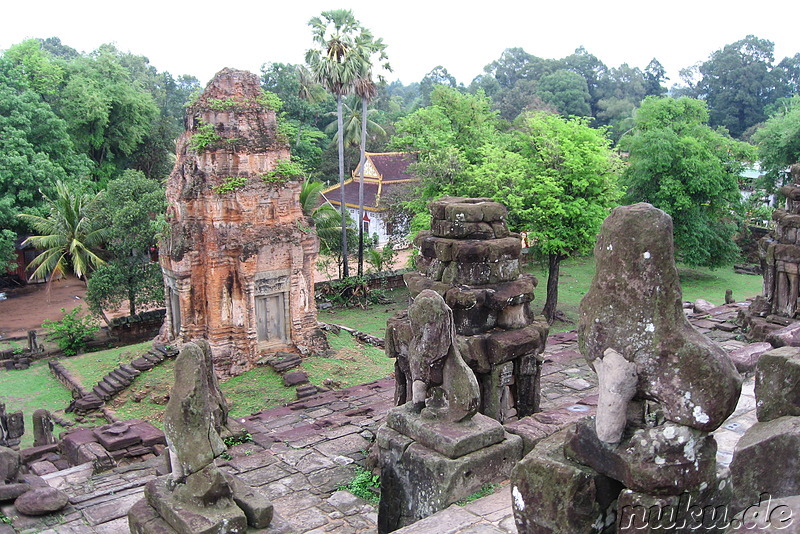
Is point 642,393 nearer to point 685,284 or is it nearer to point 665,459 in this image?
point 665,459

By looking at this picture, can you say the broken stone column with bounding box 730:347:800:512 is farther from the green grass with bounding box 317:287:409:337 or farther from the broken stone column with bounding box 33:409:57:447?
the green grass with bounding box 317:287:409:337

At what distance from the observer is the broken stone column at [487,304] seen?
33.9ft

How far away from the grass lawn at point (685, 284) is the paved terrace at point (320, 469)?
31.2 ft

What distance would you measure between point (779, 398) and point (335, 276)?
1079 inches

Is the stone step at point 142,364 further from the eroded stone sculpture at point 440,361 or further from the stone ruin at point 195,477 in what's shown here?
the eroded stone sculpture at point 440,361

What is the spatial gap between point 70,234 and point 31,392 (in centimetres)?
708

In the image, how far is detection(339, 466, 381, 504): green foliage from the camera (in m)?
9.84

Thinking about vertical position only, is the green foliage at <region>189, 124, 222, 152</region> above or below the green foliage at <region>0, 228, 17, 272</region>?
above

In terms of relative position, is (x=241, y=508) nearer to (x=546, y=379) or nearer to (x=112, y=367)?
(x=546, y=379)

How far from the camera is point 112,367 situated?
1911 cm

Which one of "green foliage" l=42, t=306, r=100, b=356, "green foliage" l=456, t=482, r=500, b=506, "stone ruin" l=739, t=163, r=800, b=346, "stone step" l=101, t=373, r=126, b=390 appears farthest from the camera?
"green foliage" l=42, t=306, r=100, b=356

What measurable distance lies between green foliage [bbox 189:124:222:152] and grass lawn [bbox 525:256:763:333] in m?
12.6

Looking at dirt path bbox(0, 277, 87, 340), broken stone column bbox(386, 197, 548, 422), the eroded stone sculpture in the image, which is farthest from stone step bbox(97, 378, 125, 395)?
the eroded stone sculpture

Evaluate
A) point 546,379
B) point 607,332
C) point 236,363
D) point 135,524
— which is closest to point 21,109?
point 236,363
